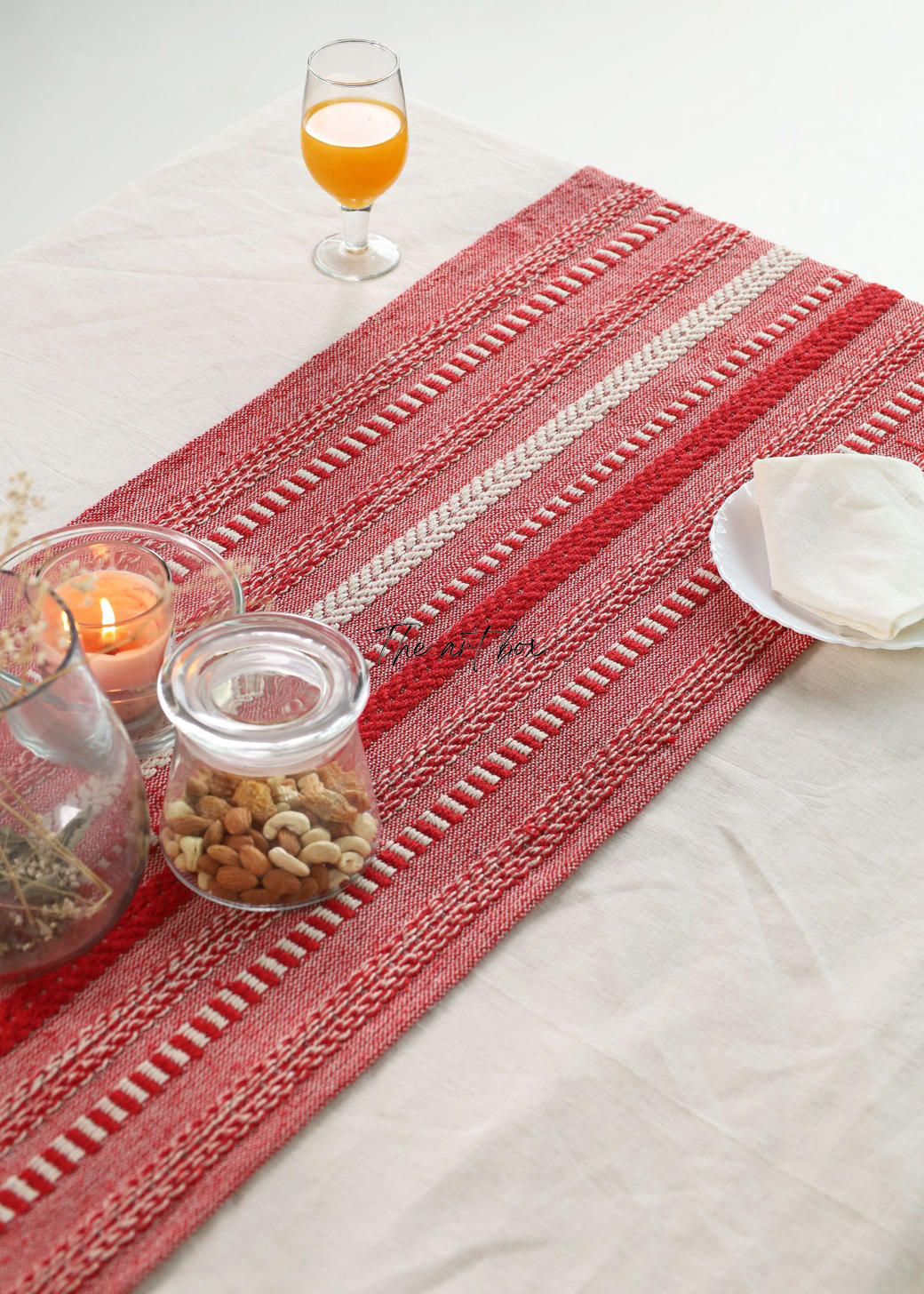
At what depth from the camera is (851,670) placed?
0.81 meters

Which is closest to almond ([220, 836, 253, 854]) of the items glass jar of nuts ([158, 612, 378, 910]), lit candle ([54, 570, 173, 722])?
glass jar of nuts ([158, 612, 378, 910])

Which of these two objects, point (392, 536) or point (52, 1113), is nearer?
point (52, 1113)

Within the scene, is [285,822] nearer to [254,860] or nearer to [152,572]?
[254,860]

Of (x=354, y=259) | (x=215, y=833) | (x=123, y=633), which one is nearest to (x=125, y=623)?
(x=123, y=633)

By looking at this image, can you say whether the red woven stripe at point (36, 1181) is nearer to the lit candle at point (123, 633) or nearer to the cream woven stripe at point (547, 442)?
the lit candle at point (123, 633)

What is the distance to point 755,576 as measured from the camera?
84 centimetres

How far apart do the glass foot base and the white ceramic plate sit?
1.24 ft

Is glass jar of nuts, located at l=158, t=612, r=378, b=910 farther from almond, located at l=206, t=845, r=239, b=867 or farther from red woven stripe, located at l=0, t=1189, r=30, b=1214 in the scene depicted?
red woven stripe, located at l=0, t=1189, r=30, b=1214

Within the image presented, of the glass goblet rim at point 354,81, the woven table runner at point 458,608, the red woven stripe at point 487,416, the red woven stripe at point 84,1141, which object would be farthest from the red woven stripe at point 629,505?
the glass goblet rim at point 354,81

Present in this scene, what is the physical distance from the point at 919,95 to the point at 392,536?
1.92 metres

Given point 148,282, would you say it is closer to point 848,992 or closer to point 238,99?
point 848,992

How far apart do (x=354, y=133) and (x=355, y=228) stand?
3.0 inches

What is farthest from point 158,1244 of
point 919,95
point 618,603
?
point 919,95

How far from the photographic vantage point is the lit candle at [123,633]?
69 cm
